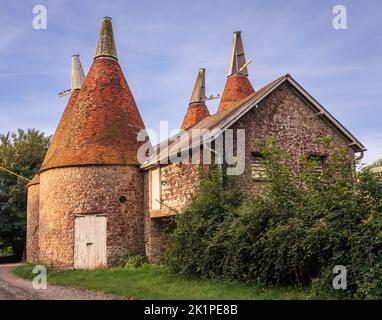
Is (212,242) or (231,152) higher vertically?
(231,152)

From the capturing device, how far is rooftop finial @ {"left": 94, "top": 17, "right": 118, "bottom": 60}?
20000 millimetres

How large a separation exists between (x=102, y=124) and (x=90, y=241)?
4.61 meters

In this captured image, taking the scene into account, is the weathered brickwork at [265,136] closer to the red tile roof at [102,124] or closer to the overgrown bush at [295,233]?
the red tile roof at [102,124]

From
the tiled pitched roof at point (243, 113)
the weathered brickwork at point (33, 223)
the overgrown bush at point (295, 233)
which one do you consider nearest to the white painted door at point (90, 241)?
the tiled pitched roof at point (243, 113)

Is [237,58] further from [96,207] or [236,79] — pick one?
[96,207]

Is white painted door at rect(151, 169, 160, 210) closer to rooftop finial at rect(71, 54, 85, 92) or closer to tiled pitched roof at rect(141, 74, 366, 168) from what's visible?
tiled pitched roof at rect(141, 74, 366, 168)

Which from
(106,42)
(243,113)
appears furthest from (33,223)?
(243,113)

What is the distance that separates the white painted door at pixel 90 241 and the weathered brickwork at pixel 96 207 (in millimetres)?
179

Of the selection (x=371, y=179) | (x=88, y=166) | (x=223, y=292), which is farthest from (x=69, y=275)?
(x=371, y=179)

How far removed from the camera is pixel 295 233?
908cm

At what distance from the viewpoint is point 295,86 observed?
16.4 meters
